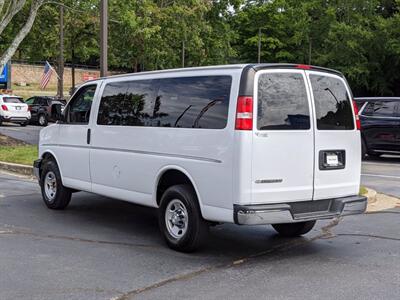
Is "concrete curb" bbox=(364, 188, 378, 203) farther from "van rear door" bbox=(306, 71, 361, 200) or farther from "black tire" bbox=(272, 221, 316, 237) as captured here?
"van rear door" bbox=(306, 71, 361, 200)

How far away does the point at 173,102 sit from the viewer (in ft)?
22.1

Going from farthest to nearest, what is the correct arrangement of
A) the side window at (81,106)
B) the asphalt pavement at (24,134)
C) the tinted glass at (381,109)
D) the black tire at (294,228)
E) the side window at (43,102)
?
1. the side window at (43,102)
2. the asphalt pavement at (24,134)
3. the tinted glass at (381,109)
4. the side window at (81,106)
5. the black tire at (294,228)

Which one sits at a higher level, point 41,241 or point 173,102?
point 173,102

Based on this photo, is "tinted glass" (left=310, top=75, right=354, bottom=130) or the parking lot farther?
"tinted glass" (left=310, top=75, right=354, bottom=130)

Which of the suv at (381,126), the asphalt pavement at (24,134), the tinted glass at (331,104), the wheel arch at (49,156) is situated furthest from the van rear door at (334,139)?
the asphalt pavement at (24,134)

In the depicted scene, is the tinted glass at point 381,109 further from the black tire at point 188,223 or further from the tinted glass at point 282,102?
the black tire at point 188,223

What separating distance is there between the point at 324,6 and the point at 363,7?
349cm

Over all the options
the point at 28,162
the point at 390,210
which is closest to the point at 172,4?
the point at 28,162

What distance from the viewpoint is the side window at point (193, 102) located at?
20.0 feet

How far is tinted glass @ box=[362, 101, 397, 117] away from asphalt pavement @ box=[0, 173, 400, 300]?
880cm

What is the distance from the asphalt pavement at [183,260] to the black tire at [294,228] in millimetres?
137

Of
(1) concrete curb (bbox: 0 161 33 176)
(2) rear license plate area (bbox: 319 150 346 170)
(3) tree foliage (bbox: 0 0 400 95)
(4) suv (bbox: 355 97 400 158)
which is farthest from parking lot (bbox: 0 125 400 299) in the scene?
(3) tree foliage (bbox: 0 0 400 95)

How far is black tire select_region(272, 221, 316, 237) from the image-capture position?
734 cm

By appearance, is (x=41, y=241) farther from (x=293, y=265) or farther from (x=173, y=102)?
(x=293, y=265)
